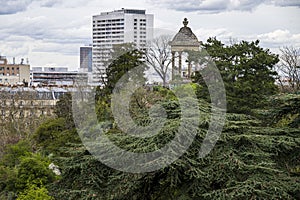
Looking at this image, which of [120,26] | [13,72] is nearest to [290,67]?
[120,26]

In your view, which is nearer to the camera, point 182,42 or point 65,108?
point 65,108

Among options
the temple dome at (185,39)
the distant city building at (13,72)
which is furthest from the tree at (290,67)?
the distant city building at (13,72)

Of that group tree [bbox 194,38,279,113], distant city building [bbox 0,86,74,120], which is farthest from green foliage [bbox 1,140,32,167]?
distant city building [bbox 0,86,74,120]

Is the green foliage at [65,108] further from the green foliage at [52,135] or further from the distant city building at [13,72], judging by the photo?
the distant city building at [13,72]

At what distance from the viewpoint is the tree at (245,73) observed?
20000 millimetres

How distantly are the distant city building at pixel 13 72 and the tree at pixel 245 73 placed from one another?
54885 millimetres

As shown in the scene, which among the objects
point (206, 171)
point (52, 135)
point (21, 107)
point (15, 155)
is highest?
point (206, 171)

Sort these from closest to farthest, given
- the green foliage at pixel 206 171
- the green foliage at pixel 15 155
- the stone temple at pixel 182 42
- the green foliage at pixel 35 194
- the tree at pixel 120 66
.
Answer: the green foliage at pixel 206 171, the green foliage at pixel 35 194, the green foliage at pixel 15 155, the tree at pixel 120 66, the stone temple at pixel 182 42

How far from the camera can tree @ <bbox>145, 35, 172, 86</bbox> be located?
106 ft

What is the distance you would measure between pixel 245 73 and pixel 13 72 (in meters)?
69.3

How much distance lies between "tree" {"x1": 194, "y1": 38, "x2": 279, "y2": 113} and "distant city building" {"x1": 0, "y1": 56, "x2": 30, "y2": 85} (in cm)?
5489

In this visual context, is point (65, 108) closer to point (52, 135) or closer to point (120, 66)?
point (120, 66)

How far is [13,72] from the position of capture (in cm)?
8506

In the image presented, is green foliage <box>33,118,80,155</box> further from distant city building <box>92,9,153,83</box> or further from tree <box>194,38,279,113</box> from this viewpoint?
distant city building <box>92,9,153,83</box>
